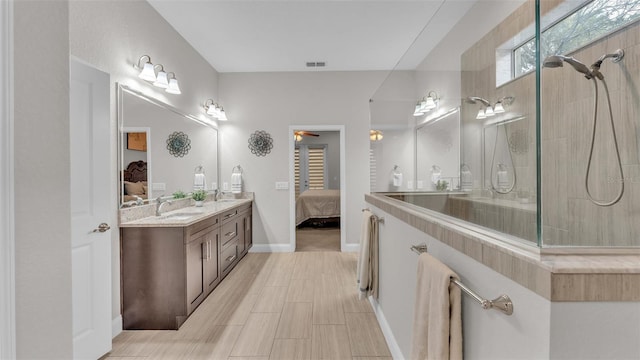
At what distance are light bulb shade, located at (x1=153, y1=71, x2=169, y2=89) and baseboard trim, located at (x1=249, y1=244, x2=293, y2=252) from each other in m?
2.82

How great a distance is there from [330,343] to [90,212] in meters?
1.93

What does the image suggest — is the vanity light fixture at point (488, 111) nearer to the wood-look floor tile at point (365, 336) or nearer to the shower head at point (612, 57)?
the shower head at point (612, 57)

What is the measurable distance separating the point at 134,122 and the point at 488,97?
290 cm

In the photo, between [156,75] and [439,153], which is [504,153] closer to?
[439,153]

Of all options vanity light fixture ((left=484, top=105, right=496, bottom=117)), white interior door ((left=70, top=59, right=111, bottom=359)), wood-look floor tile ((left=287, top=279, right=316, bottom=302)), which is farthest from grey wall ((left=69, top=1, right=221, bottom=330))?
vanity light fixture ((left=484, top=105, right=496, bottom=117))

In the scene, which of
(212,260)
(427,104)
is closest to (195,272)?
(212,260)

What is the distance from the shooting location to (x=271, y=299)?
3.07m

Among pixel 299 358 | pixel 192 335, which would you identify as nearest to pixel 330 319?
pixel 299 358

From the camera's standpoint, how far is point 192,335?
2.41 metres

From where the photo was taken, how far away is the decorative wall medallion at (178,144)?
3.49 meters

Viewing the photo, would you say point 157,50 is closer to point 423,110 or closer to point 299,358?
point 423,110

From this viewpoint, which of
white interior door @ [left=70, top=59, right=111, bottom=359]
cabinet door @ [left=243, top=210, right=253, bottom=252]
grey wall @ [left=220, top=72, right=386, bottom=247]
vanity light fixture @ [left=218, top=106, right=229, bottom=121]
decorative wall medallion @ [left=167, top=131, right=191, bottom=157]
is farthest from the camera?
grey wall @ [left=220, top=72, right=386, bottom=247]

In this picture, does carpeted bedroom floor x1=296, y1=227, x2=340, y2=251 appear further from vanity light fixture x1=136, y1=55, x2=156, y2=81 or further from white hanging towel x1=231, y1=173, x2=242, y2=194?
vanity light fixture x1=136, y1=55, x2=156, y2=81

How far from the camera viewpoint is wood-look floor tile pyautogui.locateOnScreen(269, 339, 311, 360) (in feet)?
6.91
